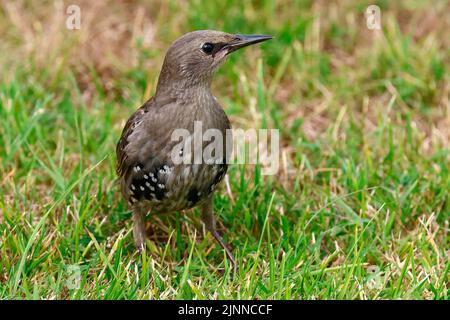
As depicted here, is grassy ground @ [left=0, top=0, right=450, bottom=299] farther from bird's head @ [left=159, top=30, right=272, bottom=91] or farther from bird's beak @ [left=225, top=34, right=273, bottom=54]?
bird's beak @ [left=225, top=34, right=273, bottom=54]

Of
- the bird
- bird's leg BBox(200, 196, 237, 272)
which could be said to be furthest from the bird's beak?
bird's leg BBox(200, 196, 237, 272)

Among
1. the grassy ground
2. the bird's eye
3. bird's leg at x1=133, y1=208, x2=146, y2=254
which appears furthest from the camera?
bird's leg at x1=133, y1=208, x2=146, y2=254

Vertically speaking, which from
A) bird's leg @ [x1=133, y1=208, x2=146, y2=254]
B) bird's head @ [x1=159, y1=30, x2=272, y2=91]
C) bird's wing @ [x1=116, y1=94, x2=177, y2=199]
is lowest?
bird's leg @ [x1=133, y1=208, x2=146, y2=254]

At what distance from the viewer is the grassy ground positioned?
14.4 feet

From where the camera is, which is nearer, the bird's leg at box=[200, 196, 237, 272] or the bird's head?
the bird's head

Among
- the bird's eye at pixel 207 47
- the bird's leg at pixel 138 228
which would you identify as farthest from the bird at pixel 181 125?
the bird's leg at pixel 138 228

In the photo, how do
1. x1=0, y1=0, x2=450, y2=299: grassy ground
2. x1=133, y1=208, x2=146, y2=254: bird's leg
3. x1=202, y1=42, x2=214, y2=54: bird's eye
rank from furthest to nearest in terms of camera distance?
x1=133, y1=208, x2=146, y2=254: bird's leg
x1=202, y1=42, x2=214, y2=54: bird's eye
x1=0, y1=0, x2=450, y2=299: grassy ground

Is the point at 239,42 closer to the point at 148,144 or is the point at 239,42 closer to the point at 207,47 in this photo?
the point at 207,47

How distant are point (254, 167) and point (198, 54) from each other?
1.28m

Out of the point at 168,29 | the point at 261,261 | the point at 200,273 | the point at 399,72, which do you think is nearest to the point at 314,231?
the point at 261,261

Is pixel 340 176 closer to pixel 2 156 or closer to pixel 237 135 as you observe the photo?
pixel 237 135

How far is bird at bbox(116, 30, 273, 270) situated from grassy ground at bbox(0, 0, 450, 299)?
0.93 ft

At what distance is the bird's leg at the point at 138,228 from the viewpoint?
4.80 meters
